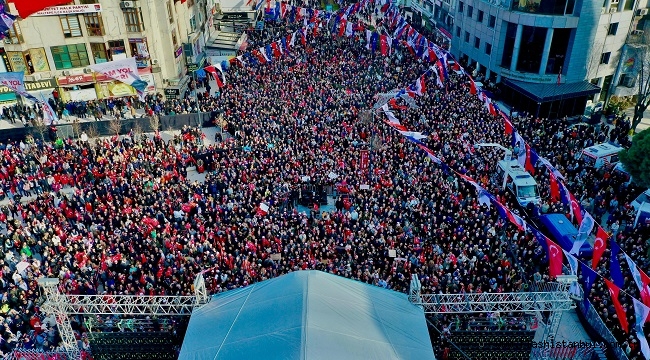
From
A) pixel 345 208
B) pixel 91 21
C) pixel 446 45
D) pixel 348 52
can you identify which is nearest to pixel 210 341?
pixel 345 208

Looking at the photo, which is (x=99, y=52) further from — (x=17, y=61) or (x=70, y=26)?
(x=17, y=61)

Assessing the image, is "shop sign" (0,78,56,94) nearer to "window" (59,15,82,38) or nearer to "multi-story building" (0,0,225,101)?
"multi-story building" (0,0,225,101)

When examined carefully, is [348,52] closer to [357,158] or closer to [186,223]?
[357,158]

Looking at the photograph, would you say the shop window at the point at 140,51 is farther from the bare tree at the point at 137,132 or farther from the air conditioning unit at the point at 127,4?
the bare tree at the point at 137,132

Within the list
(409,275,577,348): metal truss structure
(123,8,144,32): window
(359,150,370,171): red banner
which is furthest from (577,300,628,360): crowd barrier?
(123,8,144,32): window

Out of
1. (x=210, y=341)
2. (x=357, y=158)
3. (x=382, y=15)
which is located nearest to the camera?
(x=210, y=341)

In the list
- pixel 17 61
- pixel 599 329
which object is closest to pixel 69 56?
pixel 17 61

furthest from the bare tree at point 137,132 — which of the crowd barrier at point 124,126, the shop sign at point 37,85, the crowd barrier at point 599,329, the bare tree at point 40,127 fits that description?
the crowd barrier at point 599,329
